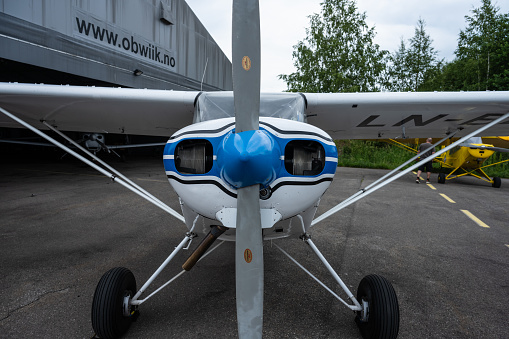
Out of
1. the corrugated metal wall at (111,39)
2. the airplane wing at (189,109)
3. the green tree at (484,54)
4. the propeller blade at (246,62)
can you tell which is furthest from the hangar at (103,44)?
the green tree at (484,54)

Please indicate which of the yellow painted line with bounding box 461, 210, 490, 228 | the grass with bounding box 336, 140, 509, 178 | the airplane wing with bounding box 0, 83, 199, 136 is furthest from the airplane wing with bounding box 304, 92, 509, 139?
the grass with bounding box 336, 140, 509, 178

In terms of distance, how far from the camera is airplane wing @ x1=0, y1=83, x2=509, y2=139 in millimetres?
2914

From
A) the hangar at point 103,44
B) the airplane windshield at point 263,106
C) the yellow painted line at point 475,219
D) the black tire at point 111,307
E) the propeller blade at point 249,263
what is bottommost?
Answer: the yellow painted line at point 475,219

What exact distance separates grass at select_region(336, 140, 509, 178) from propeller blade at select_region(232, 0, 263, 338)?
50.3 feet

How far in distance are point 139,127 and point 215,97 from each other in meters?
1.80

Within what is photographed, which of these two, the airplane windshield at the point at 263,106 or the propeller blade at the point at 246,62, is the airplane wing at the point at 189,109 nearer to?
the airplane windshield at the point at 263,106

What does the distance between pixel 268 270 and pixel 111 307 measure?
1651 millimetres

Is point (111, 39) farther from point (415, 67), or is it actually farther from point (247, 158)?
point (415, 67)

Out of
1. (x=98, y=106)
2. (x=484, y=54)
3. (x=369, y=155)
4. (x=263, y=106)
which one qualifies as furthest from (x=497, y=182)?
(x=484, y=54)

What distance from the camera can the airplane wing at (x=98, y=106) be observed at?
290cm

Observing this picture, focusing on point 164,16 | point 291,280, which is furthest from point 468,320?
point 164,16

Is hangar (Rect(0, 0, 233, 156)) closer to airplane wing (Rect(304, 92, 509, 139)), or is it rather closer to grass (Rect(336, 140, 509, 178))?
→ airplane wing (Rect(304, 92, 509, 139))

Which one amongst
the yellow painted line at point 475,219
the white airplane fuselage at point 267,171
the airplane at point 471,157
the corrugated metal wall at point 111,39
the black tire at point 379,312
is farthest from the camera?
the airplane at point 471,157

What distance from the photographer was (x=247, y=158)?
1.39m
